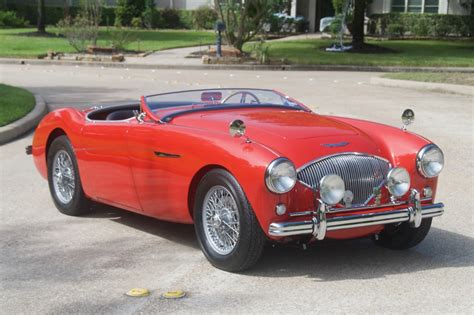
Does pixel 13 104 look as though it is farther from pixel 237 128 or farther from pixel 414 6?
pixel 414 6

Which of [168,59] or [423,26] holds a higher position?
[423,26]

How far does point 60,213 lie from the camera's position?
294 inches

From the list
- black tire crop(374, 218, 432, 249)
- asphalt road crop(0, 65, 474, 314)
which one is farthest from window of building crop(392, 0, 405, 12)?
black tire crop(374, 218, 432, 249)

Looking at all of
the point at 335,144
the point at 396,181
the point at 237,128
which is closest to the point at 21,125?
the point at 237,128

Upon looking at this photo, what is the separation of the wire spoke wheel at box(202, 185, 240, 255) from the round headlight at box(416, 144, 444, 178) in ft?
4.55

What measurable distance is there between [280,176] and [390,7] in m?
42.3

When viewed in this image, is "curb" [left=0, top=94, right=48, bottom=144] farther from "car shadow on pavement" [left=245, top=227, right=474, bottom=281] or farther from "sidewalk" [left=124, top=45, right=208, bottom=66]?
"sidewalk" [left=124, top=45, right=208, bottom=66]

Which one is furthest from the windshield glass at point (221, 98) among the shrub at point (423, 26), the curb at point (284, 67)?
the shrub at point (423, 26)

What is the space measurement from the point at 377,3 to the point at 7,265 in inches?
1696

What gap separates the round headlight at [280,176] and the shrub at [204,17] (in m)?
44.1

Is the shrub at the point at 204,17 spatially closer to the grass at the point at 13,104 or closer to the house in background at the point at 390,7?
the house in background at the point at 390,7

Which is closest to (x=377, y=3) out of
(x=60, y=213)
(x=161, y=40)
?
(x=161, y=40)

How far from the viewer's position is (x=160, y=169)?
20.1 feet

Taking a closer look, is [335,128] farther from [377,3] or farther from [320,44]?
[377,3]
